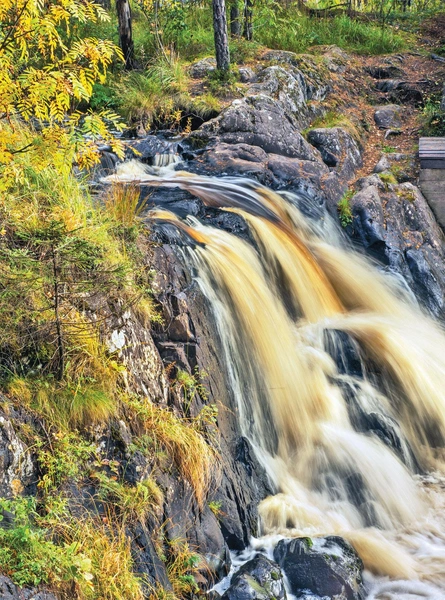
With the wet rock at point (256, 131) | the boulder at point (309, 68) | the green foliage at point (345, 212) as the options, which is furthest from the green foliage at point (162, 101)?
the green foliage at point (345, 212)

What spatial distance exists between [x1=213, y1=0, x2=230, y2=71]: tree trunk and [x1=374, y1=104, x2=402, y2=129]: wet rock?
12.7 ft

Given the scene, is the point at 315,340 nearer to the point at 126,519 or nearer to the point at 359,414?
the point at 359,414

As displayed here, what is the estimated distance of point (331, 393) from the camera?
239 inches

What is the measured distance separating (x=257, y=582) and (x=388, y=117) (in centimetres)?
1178

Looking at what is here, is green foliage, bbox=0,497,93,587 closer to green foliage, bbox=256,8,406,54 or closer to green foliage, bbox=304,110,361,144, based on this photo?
green foliage, bbox=304,110,361,144

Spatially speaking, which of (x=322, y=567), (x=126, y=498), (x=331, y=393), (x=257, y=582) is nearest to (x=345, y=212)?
(x=331, y=393)

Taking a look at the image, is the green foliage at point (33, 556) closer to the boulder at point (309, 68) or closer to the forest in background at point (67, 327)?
the forest in background at point (67, 327)

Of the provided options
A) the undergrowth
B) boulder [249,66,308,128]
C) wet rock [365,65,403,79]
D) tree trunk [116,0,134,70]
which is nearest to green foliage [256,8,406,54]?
wet rock [365,65,403,79]

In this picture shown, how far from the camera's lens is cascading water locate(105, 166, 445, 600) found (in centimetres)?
493

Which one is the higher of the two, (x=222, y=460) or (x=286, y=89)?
(x=286, y=89)

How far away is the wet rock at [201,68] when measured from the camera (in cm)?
1216

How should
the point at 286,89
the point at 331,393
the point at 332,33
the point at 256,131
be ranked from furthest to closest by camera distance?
the point at 332,33 < the point at 286,89 < the point at 256,131 < the point at 331,393

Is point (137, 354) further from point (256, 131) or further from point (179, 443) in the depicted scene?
point (256, 131)

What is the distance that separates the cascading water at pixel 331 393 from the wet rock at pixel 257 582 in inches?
24.1
